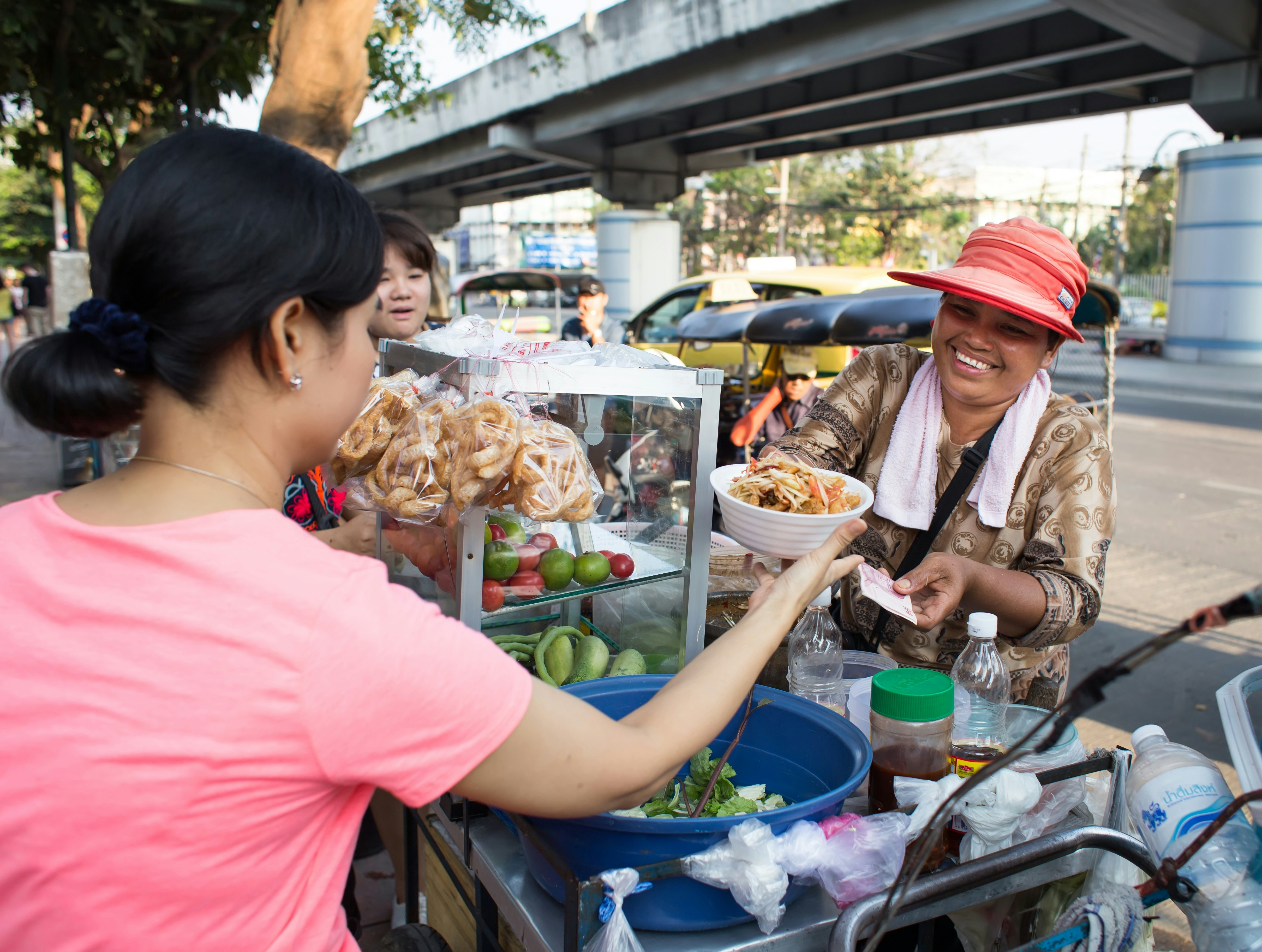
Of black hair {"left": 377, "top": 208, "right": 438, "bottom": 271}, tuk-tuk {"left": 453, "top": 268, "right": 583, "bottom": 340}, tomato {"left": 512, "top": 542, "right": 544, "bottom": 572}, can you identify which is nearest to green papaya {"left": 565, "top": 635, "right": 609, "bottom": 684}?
tomato {"left": 512, "top": 542, "right": 544, "bottom": 572}

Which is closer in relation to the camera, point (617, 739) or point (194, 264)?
point (194, 264)

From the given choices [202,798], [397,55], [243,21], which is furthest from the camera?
[397,55]

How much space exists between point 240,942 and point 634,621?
126 centimetres

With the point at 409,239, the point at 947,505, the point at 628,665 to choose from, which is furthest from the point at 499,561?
the point at 409,239

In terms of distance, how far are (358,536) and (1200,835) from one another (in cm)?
187

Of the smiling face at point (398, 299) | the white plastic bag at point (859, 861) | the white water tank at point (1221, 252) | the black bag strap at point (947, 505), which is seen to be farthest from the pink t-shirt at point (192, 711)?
the white water tank at point (1221, 252)

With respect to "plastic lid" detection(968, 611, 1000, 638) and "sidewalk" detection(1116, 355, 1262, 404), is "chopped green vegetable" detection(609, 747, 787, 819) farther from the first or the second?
"sidewalk" detection(1116, 355, 1262, 404)

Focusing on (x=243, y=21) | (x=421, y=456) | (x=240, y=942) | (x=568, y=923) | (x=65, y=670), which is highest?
(x=243, y=21)

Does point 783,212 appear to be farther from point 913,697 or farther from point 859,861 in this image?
point 859,861

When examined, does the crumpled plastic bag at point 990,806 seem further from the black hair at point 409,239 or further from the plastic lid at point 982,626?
the black hair at point 409,239

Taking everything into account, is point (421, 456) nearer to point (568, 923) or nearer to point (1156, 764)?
point (568, 923)

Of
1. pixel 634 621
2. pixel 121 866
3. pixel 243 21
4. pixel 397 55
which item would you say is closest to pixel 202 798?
pixel 121 866

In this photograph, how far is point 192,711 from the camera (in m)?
0.91

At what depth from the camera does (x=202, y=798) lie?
92 cm
